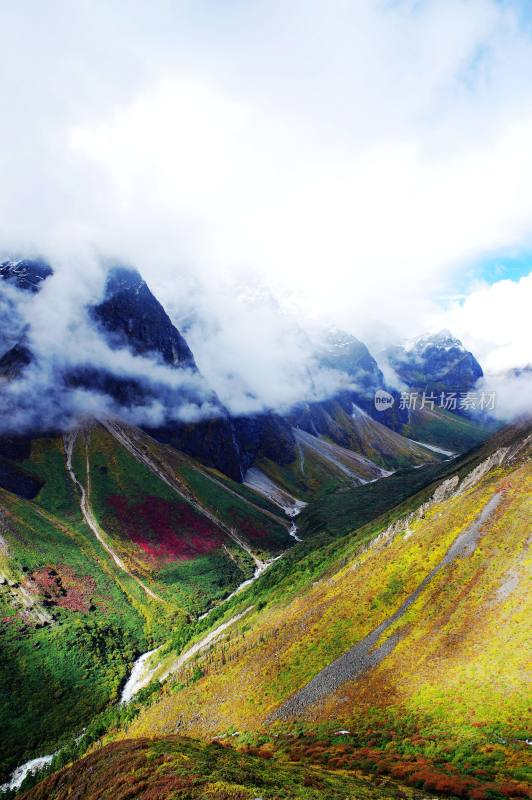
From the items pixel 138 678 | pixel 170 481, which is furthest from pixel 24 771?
pixel 170 481

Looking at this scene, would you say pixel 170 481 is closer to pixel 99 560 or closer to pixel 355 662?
pixel 99 560

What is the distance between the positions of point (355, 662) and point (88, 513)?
112478mm

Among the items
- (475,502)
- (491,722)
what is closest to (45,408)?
(475,502)

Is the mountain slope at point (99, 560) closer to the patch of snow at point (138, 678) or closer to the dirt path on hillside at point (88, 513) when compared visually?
the dirt path on hillside at point (88, 513)

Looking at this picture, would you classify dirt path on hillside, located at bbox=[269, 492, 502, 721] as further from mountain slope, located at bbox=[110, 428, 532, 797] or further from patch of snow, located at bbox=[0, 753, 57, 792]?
patch of snow, located at bbox=[0, 753, 57, 792]

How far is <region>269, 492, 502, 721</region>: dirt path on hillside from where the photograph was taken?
5059 cm

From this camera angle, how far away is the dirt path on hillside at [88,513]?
11633 cm

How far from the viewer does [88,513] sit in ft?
458

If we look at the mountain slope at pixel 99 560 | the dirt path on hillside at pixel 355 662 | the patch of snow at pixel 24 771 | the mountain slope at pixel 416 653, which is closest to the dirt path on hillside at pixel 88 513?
the mountain slope at pixel 99 560

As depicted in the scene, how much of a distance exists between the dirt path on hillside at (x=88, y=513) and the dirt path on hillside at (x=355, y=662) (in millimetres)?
69501

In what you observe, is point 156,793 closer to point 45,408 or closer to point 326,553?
point 326,553

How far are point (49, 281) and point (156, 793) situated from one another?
21000cm

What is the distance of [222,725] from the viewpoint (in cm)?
5241

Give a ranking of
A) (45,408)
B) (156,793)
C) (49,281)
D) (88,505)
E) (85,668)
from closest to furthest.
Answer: (156,793), (85,668), (88,505), (45,408), (49,281)
